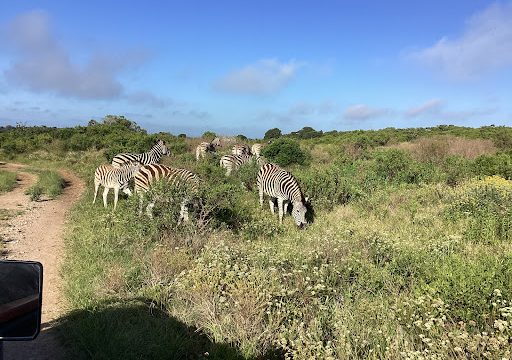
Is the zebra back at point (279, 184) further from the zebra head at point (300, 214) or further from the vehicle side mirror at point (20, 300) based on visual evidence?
the vehicle side mirror at point (20, 300)

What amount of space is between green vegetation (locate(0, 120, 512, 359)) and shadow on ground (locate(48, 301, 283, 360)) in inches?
0.6

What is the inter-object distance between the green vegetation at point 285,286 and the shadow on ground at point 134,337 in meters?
0.02

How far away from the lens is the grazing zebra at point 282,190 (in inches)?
438

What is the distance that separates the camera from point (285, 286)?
541cm

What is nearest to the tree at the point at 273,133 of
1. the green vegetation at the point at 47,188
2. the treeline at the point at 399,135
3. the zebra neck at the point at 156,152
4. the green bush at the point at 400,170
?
the treeline at the point at 399,135

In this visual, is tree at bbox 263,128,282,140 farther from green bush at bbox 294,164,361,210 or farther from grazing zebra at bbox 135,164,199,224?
grazing zebra at bbox 135,164,199,224

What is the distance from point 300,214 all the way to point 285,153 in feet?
40.0

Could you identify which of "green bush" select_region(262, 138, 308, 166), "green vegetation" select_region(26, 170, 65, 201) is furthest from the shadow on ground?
"green bush" select_region(262, 138, 308, 166)

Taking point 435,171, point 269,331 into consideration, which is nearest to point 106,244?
point 269,331

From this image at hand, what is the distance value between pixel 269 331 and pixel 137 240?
386 cm

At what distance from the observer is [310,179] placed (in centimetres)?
1368

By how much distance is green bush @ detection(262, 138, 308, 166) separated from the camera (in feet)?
73.5

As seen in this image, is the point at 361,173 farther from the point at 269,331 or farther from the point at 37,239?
the point at 269,331

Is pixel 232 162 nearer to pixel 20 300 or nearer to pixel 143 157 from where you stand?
pixel 143 157
